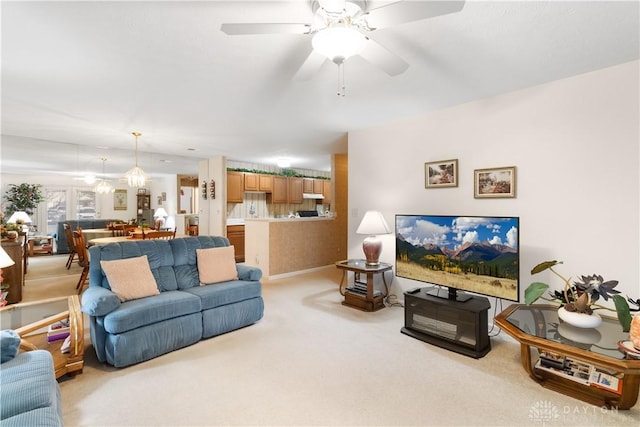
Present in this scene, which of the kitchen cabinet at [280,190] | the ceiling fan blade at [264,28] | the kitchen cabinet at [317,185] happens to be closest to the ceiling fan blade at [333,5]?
the ceiling fan blade at [264,28]

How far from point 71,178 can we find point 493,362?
8.74 m

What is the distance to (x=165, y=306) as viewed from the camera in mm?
2617

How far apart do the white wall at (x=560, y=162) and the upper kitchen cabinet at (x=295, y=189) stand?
453 cm

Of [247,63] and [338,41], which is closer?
[338,41]

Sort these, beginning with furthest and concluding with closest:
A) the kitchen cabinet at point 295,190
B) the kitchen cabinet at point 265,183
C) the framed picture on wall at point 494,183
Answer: the kitchen cabinet at point 295,190 → the kitchen cabinet at point 265,183 → the framed picture on wall at point 494,183

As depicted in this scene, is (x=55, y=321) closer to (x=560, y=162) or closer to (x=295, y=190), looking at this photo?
(x=560, y=162)

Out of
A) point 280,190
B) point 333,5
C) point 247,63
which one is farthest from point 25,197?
point 333,5

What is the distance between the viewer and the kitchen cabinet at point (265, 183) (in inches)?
287

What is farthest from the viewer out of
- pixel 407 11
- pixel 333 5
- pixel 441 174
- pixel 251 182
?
pixel 251 182

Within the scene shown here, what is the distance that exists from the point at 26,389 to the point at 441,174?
3.70 meters

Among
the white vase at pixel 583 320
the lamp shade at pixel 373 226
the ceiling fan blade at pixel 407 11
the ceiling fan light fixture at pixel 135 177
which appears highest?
the ceiling fan blade at pixel 407 11

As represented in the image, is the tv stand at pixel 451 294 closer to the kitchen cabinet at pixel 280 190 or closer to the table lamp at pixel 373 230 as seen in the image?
the table lamp at pixel 373 230

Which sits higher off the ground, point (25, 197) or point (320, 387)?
point (25, 197)

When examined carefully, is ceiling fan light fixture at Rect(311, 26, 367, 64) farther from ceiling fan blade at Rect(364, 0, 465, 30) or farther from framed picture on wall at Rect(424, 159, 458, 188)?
framed picture on wall at Rect(424, 159, 458, 188)
